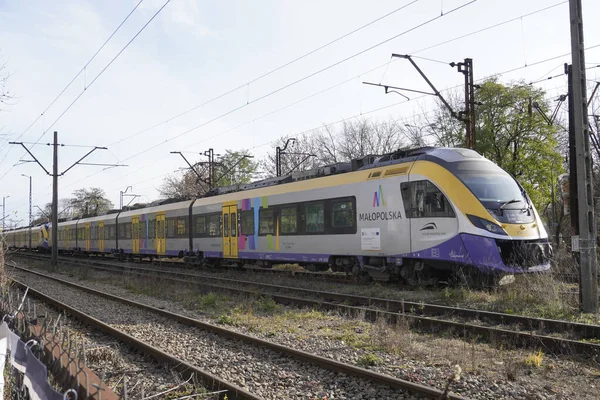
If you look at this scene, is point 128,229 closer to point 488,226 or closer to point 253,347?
point 488,226

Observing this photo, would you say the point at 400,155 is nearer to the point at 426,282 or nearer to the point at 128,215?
the point at 426,282

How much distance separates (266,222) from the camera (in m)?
17.5

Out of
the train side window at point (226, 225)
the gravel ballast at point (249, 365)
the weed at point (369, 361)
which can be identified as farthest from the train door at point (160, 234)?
the weed at point (369, 361)

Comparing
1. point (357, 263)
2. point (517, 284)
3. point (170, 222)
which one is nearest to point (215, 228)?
point (170, 222)

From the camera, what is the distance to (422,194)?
1202 cm

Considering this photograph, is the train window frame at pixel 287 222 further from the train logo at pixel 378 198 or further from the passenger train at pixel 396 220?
the train logo at pixel 378 198

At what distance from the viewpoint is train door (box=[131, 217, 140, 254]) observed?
28.5 m

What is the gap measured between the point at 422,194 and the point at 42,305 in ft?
32.3

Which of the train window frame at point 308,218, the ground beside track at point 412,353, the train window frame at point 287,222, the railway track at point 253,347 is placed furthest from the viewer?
the train window frame at point 287,222

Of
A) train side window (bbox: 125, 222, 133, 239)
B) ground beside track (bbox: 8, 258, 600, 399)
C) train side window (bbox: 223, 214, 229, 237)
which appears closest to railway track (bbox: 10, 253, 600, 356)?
ground beside track (bbox: 8, 258, 600, 399)

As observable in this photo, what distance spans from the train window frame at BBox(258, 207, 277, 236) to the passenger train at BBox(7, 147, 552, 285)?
35 millimetres

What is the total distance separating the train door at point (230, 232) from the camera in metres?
19.4

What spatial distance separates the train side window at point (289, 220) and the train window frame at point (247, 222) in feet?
6.68

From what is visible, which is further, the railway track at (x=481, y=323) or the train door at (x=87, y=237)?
the train door at (x=87, y=237)
